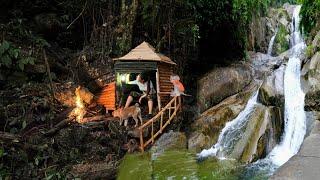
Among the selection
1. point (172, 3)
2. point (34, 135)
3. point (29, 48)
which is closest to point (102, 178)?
point (34, 135)

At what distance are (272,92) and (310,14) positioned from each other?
5.57 m

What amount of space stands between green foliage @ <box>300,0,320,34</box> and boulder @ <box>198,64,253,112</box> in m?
3.66

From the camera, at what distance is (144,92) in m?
12.7

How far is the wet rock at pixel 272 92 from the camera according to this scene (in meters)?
11.5

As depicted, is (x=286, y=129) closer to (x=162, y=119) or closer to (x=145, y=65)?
(x=162, y=119)

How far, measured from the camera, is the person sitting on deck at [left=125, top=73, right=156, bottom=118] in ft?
41.2

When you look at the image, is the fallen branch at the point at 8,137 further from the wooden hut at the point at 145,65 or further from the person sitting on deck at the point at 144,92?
the wooden hut at the point at 145,65

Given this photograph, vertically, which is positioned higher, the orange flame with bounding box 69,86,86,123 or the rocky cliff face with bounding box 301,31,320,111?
the rocky cliff face with bounding box 301,31,320,111

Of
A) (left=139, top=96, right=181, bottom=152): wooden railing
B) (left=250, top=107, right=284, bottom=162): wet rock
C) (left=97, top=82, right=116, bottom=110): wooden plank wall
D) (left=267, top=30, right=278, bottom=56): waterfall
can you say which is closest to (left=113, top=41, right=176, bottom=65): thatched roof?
(left=97, top=82, right=116, bottom=110): wooden plank wall

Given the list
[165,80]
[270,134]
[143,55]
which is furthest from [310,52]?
[143,55]

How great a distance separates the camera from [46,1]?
54.0 ft

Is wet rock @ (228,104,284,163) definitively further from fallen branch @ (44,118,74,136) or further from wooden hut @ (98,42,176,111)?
fallen branch @ (44,118,74,136)

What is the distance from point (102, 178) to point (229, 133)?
4.14 meters

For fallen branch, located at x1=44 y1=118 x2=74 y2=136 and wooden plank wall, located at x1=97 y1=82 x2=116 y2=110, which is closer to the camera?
fallen branch, located at x1=44 y1=118 x2=74 y2=136
